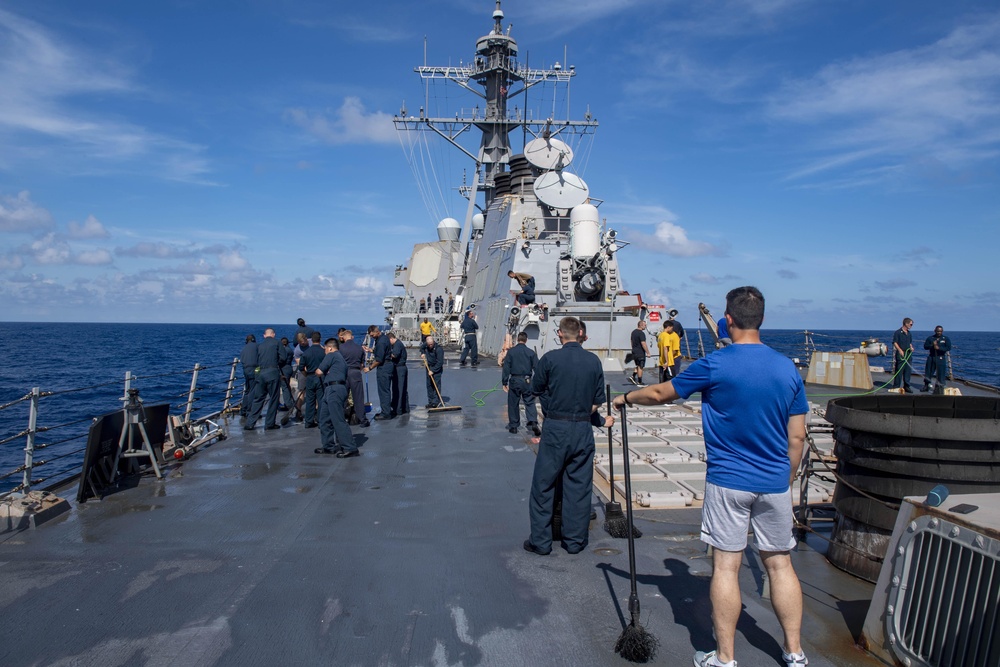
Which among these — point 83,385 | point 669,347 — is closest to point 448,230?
point 83,385

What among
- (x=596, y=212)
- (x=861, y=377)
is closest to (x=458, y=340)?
(x=596, y=212)

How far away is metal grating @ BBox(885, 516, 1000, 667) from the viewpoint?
2.83m

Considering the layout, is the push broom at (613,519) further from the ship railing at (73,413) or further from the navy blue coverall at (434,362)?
the navy blue coverall at (434,362)

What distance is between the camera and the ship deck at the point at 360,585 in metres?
3.64

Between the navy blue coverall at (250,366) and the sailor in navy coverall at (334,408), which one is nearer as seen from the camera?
the sailor in navy coverall at (334,408)

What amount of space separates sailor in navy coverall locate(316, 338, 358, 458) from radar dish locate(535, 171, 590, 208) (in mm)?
14672

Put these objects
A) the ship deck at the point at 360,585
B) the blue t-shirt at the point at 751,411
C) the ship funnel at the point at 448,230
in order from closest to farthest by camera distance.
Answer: the blue t-shirt at the point at 751,411 < the ship deck at the point at 360,585 < the ship funnel at the point at 448,230

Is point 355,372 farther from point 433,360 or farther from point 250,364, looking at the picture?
point 433,360

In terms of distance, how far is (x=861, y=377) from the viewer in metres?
16.0

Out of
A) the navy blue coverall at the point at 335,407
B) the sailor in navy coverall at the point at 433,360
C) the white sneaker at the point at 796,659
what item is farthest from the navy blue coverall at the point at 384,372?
the white sneaker at the point at 796,659

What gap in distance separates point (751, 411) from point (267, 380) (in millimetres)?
8875

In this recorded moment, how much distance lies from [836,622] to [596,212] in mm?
16026

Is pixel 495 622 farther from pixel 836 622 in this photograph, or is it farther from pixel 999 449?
pixel 999 449

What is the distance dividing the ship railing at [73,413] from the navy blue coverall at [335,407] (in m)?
1.71
